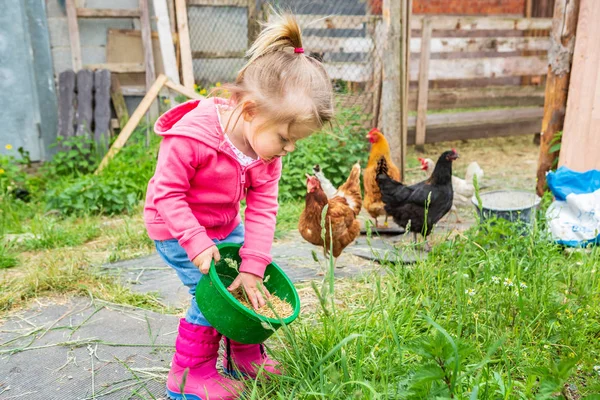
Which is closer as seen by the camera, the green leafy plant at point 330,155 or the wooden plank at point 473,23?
the green leafy plant at point 330,155

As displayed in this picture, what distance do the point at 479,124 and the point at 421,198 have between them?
17.4 feet

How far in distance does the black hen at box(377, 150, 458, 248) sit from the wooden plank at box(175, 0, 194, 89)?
3.68m

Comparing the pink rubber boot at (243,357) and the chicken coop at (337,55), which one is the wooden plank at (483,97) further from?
the pink rubber boot at (243,357)

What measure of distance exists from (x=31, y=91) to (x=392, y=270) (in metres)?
5.15

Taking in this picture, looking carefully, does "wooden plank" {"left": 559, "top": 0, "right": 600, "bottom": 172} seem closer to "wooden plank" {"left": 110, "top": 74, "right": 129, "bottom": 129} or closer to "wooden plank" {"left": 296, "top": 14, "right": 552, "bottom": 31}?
"wooden plank" {"left": 296, "top": 14, "right": 552, "bottom": 31}

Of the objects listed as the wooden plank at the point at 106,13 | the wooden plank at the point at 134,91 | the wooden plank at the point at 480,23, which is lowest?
the wooden plank at the point at 134,91

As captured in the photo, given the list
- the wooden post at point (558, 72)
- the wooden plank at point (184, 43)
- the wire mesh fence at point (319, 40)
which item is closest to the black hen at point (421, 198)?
the wooden post at point (558, 72)

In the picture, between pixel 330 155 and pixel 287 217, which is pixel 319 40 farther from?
pixel 287 217

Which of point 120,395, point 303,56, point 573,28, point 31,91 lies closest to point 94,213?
point 31,91

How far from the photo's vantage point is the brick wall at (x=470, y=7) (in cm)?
1227

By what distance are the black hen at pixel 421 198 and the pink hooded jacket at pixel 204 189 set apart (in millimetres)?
1985

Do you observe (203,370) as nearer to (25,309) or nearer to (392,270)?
(392,270)

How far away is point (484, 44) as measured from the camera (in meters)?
8.22

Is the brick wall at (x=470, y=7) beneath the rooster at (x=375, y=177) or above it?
above
